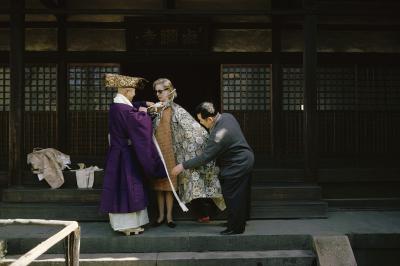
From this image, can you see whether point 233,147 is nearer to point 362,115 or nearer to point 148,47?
point 148,47

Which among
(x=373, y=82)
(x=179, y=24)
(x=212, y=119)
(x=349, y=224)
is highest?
(x=179, y=24)

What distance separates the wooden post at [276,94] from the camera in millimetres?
8484

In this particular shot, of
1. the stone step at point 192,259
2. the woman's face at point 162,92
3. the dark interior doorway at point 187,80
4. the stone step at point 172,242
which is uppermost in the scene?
the dark interior doorway at point 187,80

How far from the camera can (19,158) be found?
6.63 metres

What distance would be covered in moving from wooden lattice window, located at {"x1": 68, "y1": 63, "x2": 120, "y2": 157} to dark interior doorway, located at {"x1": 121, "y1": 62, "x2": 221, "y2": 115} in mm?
1000

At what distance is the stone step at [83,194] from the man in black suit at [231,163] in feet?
3.67

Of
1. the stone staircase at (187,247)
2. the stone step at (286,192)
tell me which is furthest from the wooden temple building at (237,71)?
the stone staircase at (187,247)

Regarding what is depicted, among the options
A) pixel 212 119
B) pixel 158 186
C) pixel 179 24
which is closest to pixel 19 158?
pixel 158 186

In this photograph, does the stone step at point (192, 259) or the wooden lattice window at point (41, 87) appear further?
the wooden lattice window at point (41, 87)

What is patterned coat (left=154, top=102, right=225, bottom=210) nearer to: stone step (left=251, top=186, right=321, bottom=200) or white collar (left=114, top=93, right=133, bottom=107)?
white collar (left=114, top=93, right=133, bottom=107)

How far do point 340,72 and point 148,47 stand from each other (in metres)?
4.19

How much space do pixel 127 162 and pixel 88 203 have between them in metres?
1.61

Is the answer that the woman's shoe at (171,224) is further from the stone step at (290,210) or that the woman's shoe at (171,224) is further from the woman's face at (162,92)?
the woman's face at (162,92)

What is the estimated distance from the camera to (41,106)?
848cm
